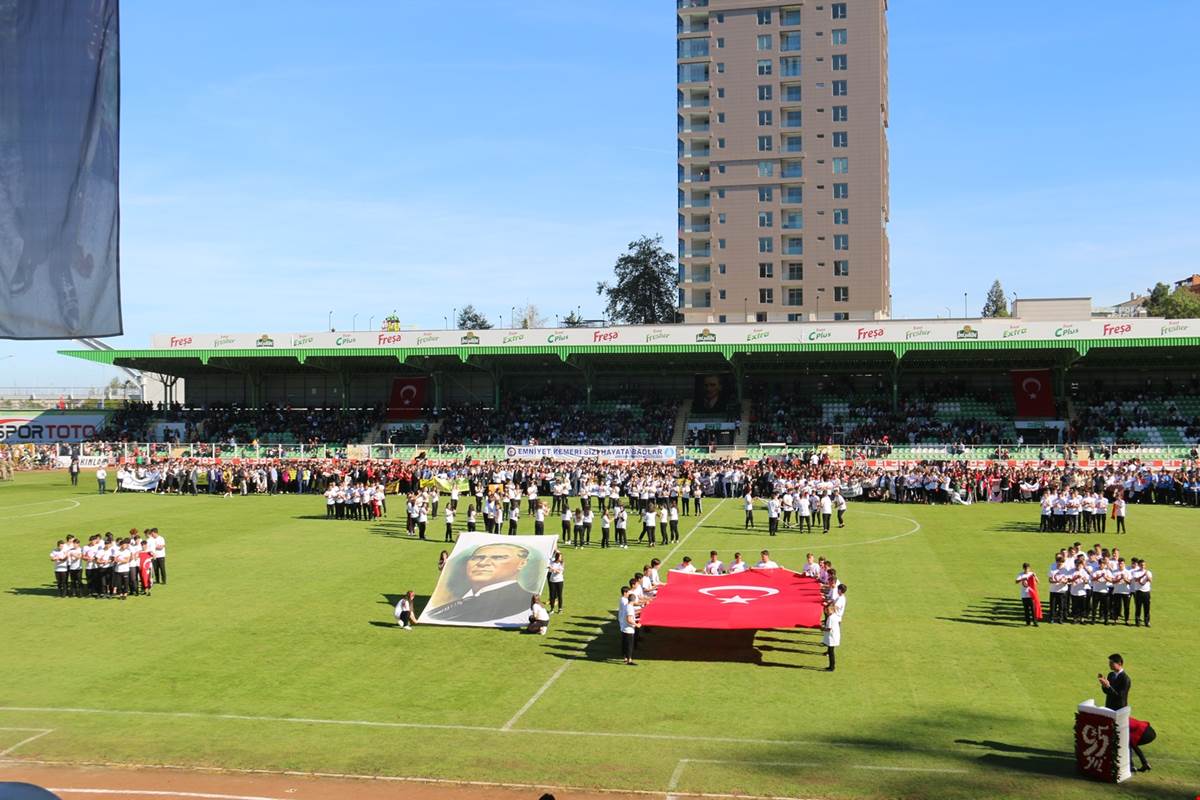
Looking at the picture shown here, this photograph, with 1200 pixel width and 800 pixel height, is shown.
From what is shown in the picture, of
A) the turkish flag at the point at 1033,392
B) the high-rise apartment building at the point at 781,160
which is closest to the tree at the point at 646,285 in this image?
the high-rise apartment building at the point at 781,160

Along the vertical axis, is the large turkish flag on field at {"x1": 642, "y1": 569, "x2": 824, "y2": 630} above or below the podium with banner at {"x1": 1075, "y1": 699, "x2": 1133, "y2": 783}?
above

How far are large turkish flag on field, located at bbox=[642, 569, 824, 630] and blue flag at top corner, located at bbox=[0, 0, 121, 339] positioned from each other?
15363 millimetres

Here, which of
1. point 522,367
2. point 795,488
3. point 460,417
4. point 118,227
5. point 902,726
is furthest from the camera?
point 522,367

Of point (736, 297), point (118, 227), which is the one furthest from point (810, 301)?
point (118, 227)

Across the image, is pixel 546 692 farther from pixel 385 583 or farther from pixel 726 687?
pixel 385 583

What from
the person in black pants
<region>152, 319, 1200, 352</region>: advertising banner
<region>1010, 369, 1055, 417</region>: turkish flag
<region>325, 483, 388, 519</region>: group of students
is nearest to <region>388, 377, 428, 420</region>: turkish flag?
<region>152, 319, 1200, 352</region>: advertising banner

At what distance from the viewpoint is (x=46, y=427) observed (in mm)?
76438

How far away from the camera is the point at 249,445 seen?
63406mm

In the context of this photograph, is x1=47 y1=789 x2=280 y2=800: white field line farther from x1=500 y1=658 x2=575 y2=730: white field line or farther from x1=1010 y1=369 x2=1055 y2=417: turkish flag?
x1=1010 y1=369 x2=1055 y2=417: turkish flag

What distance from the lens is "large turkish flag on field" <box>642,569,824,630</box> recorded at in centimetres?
2134

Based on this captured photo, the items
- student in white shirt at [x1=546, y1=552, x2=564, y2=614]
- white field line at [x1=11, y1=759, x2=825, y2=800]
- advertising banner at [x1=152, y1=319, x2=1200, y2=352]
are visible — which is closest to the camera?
white field line at [x1=11, y1=759, x2=825, y2=800]

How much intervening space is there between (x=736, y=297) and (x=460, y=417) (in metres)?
37.9

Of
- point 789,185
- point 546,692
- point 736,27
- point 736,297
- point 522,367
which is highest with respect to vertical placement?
point 736,27

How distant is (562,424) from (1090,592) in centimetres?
4491
